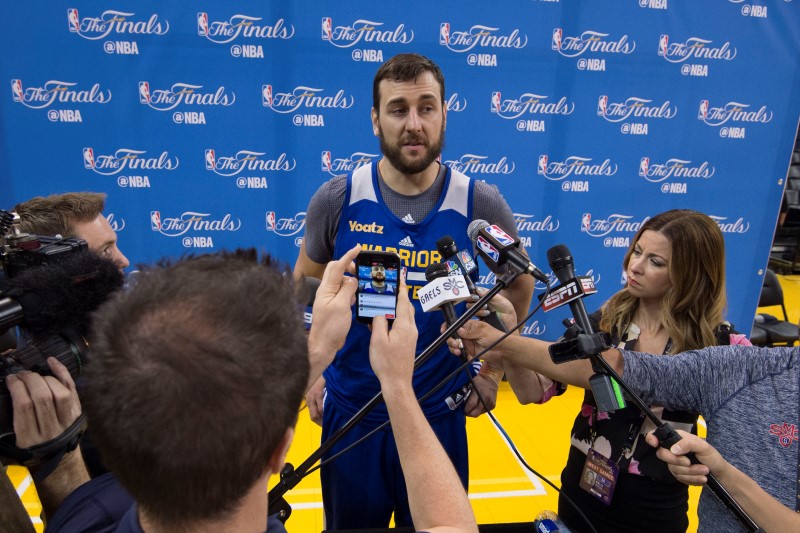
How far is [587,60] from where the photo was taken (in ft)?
11.7

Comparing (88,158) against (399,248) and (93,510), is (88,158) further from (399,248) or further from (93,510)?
(93,510)

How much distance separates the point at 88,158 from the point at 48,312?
311 centimetres

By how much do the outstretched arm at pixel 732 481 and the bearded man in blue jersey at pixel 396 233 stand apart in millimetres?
739

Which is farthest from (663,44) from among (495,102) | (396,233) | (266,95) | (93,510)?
(93,510)

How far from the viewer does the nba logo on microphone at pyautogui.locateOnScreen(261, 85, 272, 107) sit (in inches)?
135

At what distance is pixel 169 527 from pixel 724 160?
4.52 m

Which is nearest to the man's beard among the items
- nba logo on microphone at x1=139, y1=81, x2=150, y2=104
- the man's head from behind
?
the man's head from behind

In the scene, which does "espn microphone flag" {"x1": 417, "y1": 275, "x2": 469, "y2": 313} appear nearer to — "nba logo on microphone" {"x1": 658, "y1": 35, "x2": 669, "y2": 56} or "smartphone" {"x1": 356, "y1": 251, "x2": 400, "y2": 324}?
"smartphone" {"x1": 356, "y1": 251, "x2": 400, "y2": 324}

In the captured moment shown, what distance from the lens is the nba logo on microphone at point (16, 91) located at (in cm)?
321

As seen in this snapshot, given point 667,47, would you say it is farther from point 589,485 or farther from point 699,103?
point 589,485

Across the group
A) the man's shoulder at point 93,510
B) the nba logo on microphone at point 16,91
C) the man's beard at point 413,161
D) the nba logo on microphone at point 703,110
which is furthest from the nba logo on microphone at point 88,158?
the nba logo on microphone at point 703,110

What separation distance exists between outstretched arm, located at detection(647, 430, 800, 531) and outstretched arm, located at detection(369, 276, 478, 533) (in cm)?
50

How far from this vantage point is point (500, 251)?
1060 millimetres

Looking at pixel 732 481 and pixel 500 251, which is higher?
pixel 500 251
